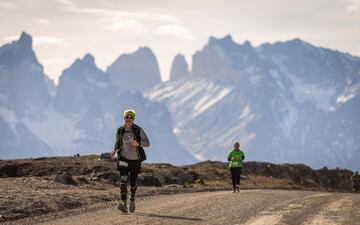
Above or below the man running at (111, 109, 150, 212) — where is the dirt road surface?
below

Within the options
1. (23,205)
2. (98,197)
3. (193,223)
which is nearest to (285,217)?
(193,223)

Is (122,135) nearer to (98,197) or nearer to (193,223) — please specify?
(193,223)

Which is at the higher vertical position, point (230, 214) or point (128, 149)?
point (128, 149)

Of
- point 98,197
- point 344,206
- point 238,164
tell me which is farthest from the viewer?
point 238,164

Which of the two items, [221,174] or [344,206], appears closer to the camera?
[344,206]

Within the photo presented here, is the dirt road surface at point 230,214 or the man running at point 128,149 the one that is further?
the man running at point 128,149

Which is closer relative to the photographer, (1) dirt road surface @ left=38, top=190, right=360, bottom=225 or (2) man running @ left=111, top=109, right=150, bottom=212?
(1) dirt road surface @ left=38, top=190, right=360, bottom=225

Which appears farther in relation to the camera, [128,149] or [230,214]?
[128,149]

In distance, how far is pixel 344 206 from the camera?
2308 centimetres

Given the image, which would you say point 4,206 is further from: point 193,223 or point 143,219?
point 193,223

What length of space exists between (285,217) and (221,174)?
41.1 m

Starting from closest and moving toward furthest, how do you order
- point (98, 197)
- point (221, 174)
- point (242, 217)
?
point (242, 217) → point (98, 197) → point (221, 174)

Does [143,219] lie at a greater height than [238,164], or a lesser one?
lesser

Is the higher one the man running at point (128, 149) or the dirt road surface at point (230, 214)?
the man running at point (128, 149)
